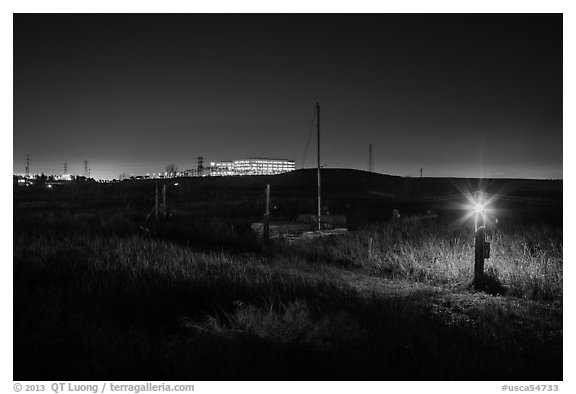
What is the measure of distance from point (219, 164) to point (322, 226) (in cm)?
9996

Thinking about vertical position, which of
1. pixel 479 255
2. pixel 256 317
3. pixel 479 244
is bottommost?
pixel 256 317

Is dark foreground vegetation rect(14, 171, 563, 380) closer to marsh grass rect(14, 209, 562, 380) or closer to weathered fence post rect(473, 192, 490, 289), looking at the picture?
marsh grass rect(14, 209, 562, 380)

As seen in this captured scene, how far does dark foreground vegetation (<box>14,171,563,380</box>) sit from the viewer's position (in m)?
3.95

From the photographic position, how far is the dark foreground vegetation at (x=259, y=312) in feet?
12.9

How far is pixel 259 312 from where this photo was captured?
4.84 metres

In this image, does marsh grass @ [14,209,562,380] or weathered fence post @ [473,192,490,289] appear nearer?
marsh grass @ [14,209,562,380]

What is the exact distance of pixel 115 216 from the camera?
11.1 meters
